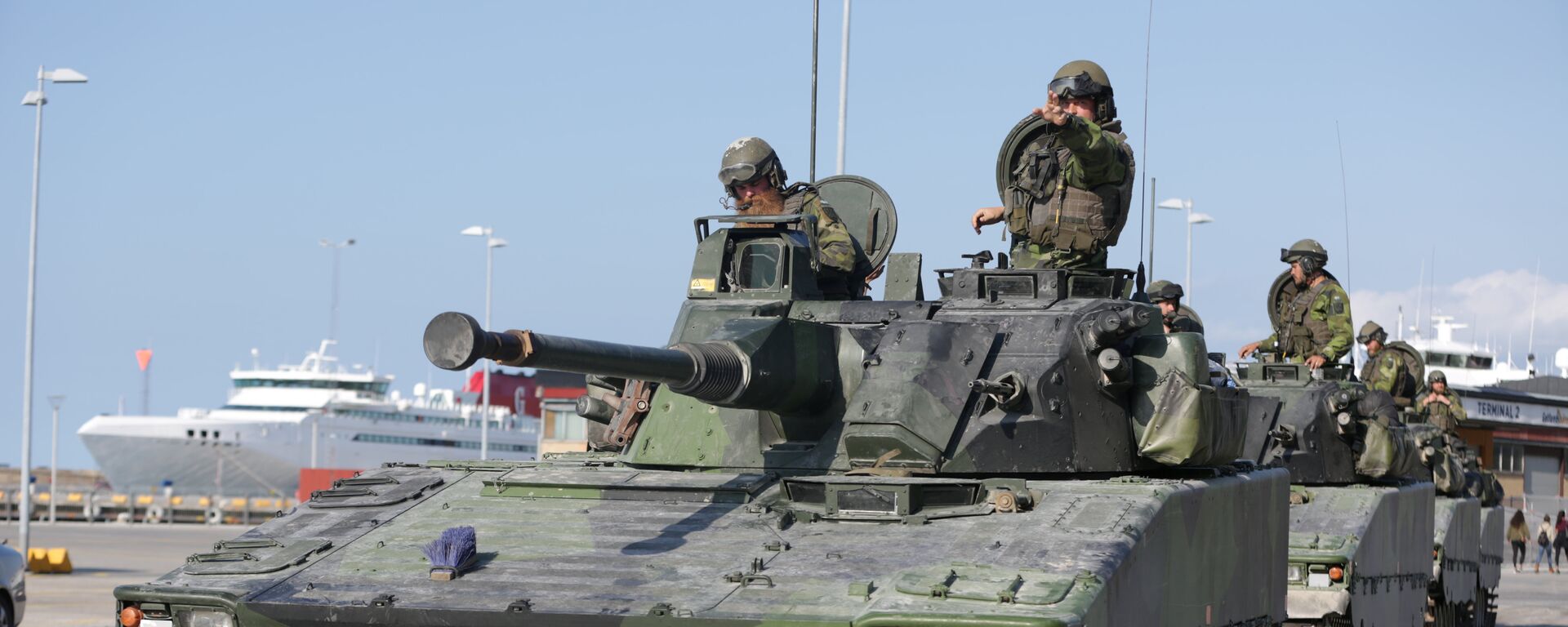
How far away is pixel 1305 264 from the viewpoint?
21344 millimetres

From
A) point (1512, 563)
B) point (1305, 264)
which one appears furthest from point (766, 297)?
point (1512, 563)

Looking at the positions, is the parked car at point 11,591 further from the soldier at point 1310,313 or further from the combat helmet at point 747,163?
the soldier at point 1310,313

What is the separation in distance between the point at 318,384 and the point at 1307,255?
6075 cm

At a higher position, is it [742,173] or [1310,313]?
[742,173]

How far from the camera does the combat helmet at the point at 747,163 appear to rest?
43.5 ft

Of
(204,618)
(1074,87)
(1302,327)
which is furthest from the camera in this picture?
(1302,327)

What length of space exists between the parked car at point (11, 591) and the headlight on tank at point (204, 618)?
10750mm

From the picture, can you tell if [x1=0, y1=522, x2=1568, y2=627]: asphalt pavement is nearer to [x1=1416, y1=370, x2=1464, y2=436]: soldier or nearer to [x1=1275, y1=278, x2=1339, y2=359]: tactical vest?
[x1=1416, y1=370, x2=1464, y2=436]: soldier

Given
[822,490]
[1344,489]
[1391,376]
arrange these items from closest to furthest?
[822,490] → [1344,489] → [1391,376]

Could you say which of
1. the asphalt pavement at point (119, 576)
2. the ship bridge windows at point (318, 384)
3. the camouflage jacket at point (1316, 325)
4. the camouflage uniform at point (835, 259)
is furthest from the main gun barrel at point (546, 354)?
the ship bridge windows at point (318, 384)

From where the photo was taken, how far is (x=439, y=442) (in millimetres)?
76625

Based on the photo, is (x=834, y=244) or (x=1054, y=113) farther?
(x=834, y=244)

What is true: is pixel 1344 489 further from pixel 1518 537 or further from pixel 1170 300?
pixel 1518 537

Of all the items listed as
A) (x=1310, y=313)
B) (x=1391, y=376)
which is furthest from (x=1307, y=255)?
(x=1391, y=376)
